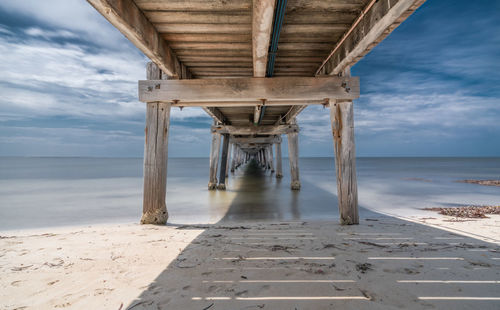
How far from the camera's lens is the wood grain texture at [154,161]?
13.8 feet

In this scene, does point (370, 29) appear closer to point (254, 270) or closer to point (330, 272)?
point (330, 272)

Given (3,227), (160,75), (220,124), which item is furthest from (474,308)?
(220,124)

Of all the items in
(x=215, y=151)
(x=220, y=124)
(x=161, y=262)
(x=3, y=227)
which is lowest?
(x=3, y=227)

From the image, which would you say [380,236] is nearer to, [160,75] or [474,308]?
[474,308]

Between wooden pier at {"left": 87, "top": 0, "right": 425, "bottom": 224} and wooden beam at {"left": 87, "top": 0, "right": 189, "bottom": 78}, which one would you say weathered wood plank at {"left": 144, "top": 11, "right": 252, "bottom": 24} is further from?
wooden beam at {"left": 87, "top": 0, "right": 189, "bottom": 78}

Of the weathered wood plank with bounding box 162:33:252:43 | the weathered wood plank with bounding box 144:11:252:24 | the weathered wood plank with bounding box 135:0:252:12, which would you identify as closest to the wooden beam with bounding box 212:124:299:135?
the weathered wood plank with bounding box 162:33:252:43

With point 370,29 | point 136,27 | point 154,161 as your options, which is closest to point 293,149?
point 154,161

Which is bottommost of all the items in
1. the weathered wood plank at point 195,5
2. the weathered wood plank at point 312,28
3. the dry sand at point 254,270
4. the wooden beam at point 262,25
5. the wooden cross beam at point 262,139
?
the dry sand at point 254,270

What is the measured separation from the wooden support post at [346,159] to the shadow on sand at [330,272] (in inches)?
23.1

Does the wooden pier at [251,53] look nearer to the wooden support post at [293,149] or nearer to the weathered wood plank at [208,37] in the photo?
the weathered wood plank at [208,37]

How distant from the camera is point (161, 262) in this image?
2.54 m

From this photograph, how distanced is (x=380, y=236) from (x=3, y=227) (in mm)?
8199

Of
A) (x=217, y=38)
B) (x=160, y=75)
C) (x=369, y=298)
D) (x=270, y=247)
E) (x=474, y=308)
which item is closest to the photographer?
(x=474, y=308)

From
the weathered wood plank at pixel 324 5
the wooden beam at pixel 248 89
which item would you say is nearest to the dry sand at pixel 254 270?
the wooden beam at pixel 248 89
